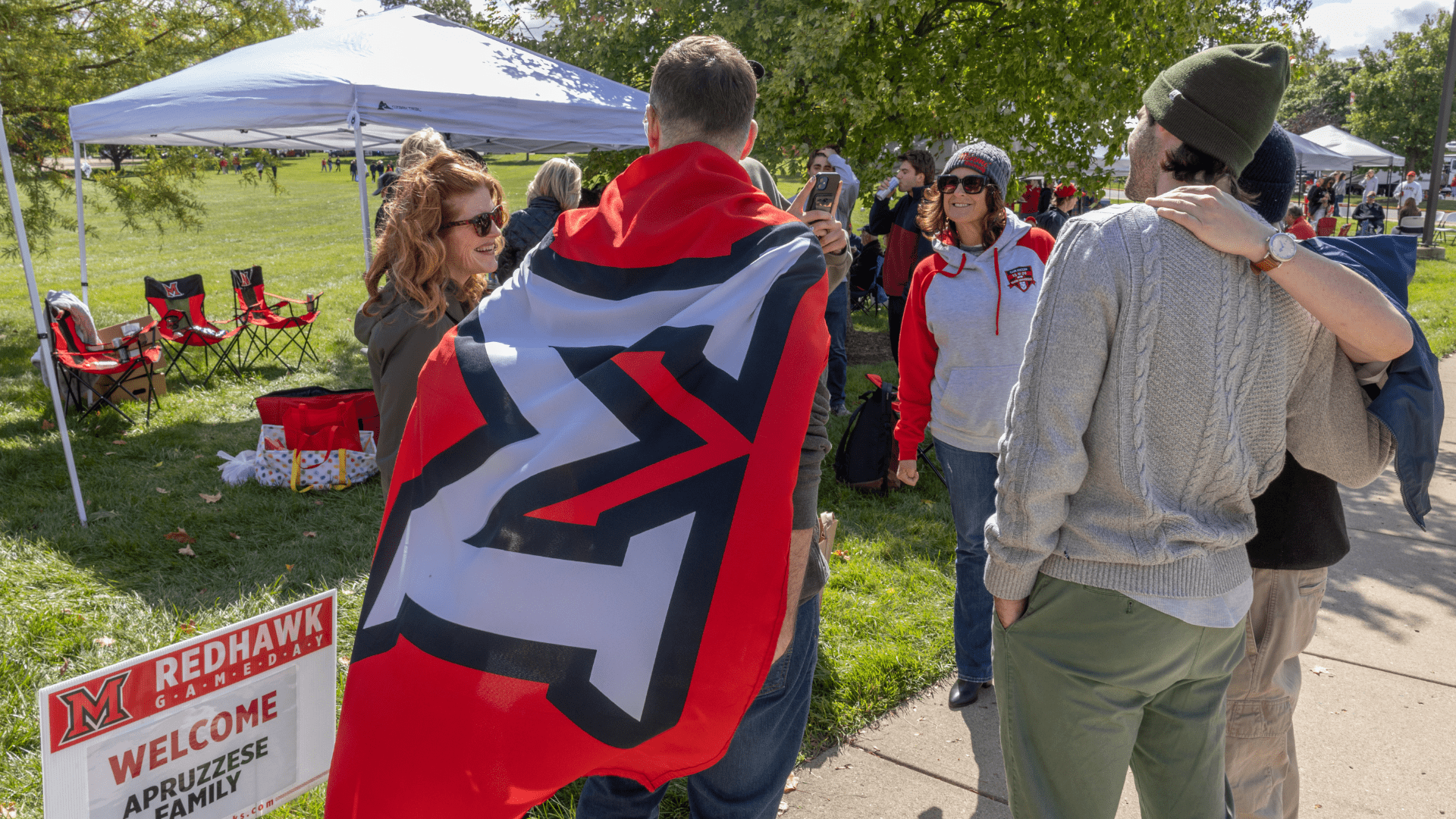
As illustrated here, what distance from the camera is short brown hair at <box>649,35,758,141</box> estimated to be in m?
1.68

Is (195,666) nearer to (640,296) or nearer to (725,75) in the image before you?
(640,296)

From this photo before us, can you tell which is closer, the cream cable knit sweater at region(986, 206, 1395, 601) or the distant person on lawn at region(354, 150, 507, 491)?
the cream cable knit sweater at region(986, 206, 1395, 601)

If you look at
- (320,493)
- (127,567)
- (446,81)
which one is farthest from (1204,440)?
(446,81)

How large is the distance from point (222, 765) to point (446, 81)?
6.02m

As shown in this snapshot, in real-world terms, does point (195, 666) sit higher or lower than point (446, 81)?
lower

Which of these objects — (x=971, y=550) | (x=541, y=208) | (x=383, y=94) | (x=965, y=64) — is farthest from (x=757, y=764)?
(x=965, y=64)

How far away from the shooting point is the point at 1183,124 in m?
1.73

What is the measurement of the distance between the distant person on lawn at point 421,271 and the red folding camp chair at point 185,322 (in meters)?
7.10

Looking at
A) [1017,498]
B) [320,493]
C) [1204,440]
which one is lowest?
[320,493]

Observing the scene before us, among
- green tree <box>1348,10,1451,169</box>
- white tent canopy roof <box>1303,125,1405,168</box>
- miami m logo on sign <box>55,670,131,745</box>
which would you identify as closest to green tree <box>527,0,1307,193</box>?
miami m logo on sign <box>55,670,131,745</box>

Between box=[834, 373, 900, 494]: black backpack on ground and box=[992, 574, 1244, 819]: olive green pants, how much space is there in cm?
415

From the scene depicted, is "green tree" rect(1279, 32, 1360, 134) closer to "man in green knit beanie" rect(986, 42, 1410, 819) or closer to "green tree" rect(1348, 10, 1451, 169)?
"green tree" rect(1348, 10, 1451, 169)

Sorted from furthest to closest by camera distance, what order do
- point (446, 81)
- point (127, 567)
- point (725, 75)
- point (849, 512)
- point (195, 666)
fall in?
1. point (446, 81)
2. point (849, 512)
3. point (127, 567)
4. point (195, 666)
5. point (725, 75)

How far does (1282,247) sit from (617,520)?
1.22 meters
